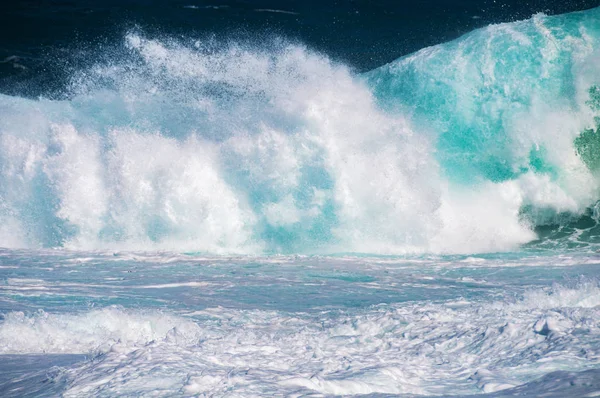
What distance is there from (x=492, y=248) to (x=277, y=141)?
405 centimetres

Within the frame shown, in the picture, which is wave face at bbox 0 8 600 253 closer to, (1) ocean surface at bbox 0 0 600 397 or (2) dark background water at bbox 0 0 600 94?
(1) ocean surface at bbox 0 0 600 397

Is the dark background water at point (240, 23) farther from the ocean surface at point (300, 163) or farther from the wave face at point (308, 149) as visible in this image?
the wave face at point (308, 149)

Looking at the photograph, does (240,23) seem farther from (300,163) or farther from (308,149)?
(300,163)

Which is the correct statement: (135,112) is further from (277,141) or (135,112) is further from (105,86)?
(277,141)

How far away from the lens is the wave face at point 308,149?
33.0 ft

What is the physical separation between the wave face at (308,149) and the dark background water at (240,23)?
74.6 inches

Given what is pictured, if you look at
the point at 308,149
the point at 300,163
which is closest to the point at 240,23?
the point at 308,149

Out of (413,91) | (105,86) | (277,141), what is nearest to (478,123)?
(413,91)

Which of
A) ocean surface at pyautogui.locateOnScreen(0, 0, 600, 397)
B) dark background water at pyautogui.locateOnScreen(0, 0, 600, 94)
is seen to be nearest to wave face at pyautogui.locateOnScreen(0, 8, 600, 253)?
ocean surface at pyautogui.locateOnScreen(0, 0, 600, 397)

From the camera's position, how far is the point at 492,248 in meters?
9.06

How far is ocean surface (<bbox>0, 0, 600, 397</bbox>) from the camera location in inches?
243

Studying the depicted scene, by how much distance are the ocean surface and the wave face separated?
4 centimetres

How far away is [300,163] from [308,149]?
0.29m

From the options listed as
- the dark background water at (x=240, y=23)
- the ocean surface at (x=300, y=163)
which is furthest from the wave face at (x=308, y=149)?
the dark background water at (x=240, y=23)
